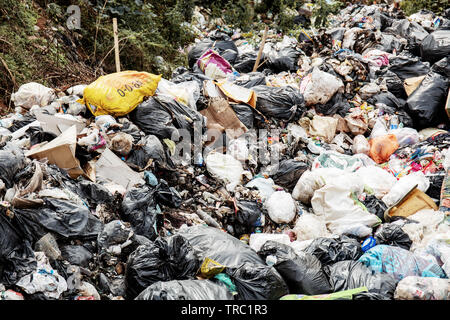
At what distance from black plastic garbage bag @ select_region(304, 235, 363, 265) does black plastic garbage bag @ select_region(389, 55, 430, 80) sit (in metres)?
3.02

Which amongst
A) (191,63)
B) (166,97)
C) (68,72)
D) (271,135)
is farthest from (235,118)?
(68,72)

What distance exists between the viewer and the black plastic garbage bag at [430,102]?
4188 mm

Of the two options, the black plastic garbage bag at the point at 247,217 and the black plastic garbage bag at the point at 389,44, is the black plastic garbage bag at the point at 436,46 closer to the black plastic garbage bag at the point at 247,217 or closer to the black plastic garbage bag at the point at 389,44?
the black plastic garbage bag at the point at 389,44

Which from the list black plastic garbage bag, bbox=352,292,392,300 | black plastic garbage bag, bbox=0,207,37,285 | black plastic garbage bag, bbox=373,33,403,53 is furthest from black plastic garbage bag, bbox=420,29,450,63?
black plastic garbage bag, bbox=0,207,37,285

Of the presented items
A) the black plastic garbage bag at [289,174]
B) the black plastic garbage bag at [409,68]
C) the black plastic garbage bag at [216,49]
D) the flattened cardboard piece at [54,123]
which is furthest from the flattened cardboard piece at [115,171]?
the black plastic garbage bag at [409,68]

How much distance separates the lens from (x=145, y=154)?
323 cm

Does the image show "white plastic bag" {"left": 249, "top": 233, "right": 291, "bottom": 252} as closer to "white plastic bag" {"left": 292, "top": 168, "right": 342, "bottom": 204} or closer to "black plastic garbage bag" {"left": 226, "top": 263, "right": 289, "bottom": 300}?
"white plastic bag" {"left": 292, "top": 168, "right": 342, "bottom": 204}

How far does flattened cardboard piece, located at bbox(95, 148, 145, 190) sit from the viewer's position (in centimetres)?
297

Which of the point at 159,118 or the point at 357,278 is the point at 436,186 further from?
the point at 159,118

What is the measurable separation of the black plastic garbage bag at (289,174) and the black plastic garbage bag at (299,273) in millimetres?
1291

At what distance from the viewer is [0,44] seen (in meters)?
4.14
